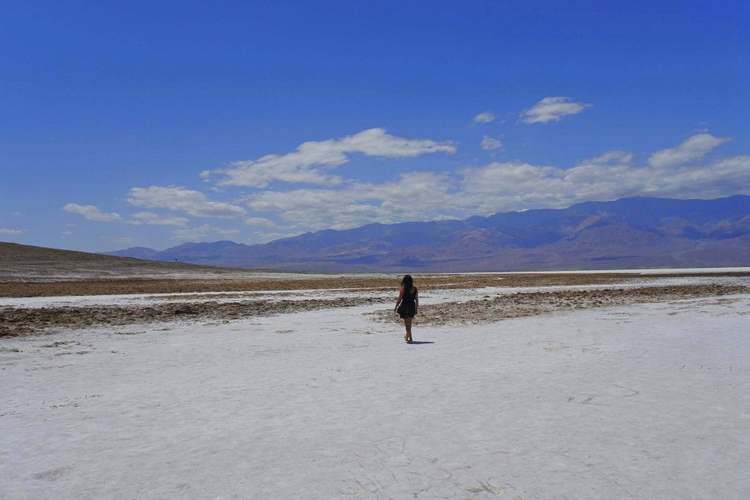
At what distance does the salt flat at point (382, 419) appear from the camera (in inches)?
242

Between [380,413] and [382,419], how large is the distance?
0.34 metres

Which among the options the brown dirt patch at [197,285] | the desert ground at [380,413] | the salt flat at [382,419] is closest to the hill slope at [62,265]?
the brown dirt patch at [197,285]

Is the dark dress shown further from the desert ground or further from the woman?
the desert ground

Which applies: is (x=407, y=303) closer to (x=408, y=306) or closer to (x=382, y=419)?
(x=408, y=306)

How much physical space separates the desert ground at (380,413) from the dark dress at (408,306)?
38.1 inches

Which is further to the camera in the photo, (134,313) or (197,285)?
(197,285)

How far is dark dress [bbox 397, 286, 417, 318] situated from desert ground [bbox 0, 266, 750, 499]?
968 millimetres

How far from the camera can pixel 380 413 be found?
28.9 feet

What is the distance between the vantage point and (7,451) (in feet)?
23.8

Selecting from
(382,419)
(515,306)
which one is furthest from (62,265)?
(382,419)

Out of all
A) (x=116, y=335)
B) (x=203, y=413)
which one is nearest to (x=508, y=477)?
(x=203, y=413)

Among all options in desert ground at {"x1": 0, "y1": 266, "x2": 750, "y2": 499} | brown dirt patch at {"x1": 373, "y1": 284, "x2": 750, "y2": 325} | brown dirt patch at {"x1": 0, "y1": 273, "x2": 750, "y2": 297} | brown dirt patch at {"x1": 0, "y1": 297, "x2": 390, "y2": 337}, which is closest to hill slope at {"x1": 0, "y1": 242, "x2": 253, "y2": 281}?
brown dirt patch at {"x1": 0, "y1": 273, "x2": 750, "y2": 297}

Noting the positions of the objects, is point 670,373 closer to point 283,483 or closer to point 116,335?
point 283,483

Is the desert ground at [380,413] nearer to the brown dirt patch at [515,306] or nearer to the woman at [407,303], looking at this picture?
the woman at [407,303]
